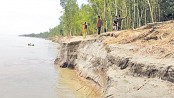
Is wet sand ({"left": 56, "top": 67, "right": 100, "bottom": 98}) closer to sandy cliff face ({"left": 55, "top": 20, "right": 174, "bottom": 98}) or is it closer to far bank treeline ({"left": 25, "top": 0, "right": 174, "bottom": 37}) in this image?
sandy cliff face ({"left": 55, "top": 20, "right": 174, "bottom": 98})

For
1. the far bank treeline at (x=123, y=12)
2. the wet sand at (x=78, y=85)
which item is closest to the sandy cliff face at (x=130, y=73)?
the wet sand at (x=78, y=85)

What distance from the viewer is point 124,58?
12.6 m

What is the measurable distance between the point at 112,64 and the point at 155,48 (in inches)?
80.1

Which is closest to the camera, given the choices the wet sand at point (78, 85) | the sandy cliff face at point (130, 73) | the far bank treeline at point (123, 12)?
the sandy cliff face at point (130, 73)

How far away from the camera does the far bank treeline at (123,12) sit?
143 feet

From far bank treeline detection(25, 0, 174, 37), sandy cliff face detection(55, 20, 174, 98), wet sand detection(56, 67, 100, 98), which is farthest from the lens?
far bank treeline detection(25, 0, 174, 37)

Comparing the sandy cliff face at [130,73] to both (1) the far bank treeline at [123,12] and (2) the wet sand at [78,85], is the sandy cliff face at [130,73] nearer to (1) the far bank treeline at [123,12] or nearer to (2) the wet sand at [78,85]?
(2) the wet sand at [78,85]

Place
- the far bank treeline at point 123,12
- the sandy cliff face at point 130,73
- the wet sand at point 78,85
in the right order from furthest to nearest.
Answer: the far bank treeline at point 123,12, the wet sand at point 78,85, the sandy cliff face at point 130,73

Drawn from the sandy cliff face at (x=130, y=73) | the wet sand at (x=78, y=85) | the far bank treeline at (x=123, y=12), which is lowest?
the wet sand at (x=78, y=85)

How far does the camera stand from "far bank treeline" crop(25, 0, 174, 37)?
43.5 m

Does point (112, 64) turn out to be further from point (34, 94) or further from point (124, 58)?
point (34, 94)

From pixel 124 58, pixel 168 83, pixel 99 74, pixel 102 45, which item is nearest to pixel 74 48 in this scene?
pixel 102 45

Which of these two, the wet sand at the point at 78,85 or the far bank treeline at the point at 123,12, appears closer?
the wet sand at the point at 78,85

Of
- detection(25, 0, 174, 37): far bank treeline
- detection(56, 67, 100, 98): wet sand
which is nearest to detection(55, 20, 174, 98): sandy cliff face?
detection(56, 67, 100, 98): wet sand
